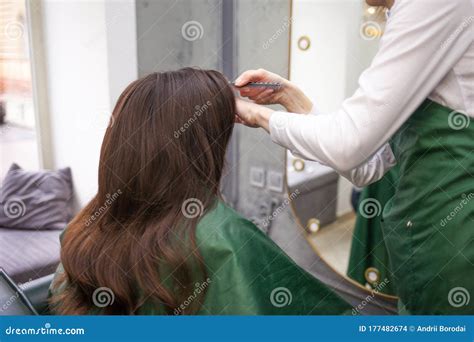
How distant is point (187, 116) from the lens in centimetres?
103

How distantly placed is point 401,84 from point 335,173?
592 millimetres

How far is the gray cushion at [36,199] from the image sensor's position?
133 cm

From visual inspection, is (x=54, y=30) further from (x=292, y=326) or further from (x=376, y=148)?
(x=292, y=326)

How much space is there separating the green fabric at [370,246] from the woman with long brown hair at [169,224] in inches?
14.5

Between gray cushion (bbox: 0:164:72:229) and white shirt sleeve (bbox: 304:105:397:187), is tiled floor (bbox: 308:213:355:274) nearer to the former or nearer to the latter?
white shirt sleeve (bbox: 304:105:397:187)

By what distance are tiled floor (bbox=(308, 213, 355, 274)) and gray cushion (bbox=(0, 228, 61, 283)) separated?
2.64 ft

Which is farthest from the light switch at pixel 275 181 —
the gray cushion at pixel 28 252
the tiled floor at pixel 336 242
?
the gray cushion at pixel 28 252

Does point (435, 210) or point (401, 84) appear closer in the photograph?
point (401, 84)

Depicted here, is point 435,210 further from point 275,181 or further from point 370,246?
point 275,181

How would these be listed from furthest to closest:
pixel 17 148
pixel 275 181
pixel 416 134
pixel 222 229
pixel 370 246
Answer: pixel 275 181 < pixel 370 246 < pixel 17 148 < pixel 222 229 < pixel 416 134

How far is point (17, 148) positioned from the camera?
131cm

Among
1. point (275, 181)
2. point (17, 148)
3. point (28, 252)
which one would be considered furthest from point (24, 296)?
point (275, 181)

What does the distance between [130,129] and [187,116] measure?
5.2 inches

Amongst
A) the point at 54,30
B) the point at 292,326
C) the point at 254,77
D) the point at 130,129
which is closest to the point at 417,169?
the point at 254,77
